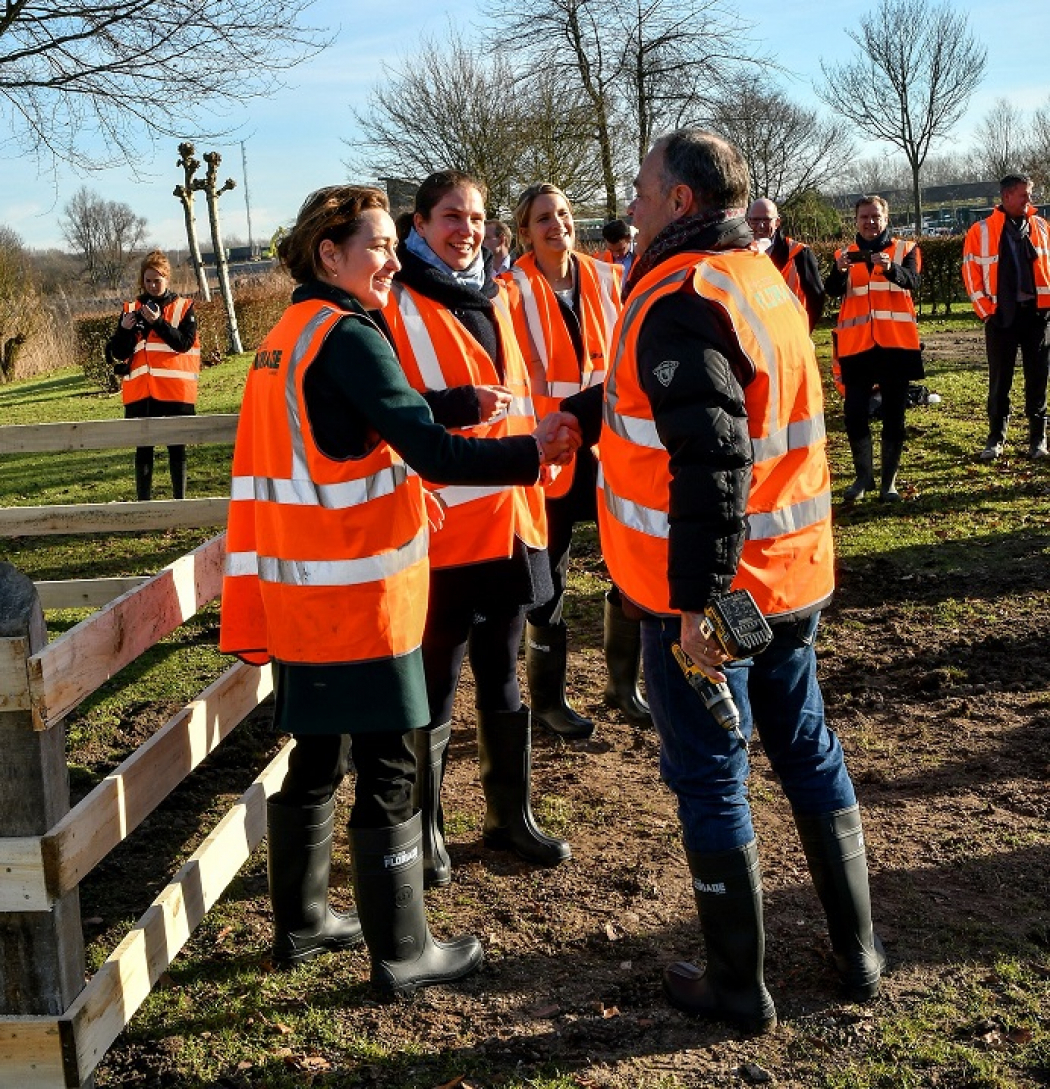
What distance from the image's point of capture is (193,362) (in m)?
9.93

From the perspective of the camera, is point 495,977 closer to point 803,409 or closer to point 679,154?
point 803,409

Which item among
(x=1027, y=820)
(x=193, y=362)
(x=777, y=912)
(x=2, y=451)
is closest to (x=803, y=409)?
(x=777, y=912)

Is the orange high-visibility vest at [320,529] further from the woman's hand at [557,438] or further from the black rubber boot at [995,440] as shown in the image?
the black rubber boot at [995,440]

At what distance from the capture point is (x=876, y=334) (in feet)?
29.0

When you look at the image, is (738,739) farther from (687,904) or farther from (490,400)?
(490,400)

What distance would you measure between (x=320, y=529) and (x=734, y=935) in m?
1.42

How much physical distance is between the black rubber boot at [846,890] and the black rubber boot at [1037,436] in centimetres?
780

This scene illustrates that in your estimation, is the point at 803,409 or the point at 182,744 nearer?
the point at 803,409

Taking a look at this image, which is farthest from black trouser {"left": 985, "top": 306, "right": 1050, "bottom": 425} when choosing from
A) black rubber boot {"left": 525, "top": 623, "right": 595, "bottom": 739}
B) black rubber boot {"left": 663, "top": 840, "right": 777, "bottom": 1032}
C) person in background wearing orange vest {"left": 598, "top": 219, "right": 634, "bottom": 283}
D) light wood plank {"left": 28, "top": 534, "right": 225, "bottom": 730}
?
black rubber boot {"left": 663, "top": 840, "right": 777, "bottom": 1032}

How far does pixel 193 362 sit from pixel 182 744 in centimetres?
661

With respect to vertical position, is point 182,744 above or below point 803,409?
below

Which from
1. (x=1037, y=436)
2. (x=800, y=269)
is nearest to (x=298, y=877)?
(x=800, y=269)

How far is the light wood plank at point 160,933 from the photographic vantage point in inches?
115

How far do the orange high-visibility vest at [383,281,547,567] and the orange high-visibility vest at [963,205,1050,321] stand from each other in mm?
7229
